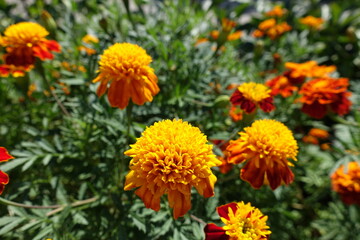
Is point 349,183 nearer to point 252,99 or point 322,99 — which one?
point 322,99

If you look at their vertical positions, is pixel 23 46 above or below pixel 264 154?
above

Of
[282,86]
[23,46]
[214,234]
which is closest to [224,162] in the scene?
[214,234]

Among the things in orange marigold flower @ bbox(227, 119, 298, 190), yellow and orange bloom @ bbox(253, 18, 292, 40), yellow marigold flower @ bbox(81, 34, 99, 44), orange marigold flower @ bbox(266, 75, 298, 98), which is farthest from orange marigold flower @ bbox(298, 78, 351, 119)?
yellow marigold flower @ bbox(81, 34, 99, 44)

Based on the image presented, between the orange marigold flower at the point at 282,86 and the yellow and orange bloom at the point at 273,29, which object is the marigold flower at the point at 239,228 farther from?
the yellow and orange bloom at the point at 273,29

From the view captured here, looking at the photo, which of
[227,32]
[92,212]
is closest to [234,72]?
[227,32]

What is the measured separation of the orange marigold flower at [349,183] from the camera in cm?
136

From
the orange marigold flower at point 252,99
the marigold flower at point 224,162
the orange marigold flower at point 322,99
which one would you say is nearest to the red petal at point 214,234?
the marigold flower at point 224,162

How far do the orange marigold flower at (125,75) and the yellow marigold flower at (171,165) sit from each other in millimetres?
216

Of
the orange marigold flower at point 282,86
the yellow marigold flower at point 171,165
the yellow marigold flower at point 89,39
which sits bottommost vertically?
the yellow marigold flower at point 171,165

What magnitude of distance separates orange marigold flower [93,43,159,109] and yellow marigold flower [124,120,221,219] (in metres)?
0.22

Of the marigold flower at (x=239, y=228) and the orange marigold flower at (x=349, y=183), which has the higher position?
the orange marigold flower at (x=349, y=183)

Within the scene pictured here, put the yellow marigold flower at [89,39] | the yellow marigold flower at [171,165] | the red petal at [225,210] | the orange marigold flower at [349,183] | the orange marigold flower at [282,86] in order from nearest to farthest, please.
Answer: the yellow marigold flower at [171,165] < the red petal at [225,210] < the orange marigold flower at [282,86] < the orange marigold flower at [349,183] < the yellow marigold flower at [89,39]

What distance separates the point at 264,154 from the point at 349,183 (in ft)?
2.61

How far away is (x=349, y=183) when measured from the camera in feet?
4.47
